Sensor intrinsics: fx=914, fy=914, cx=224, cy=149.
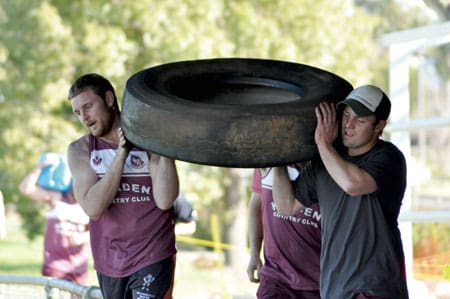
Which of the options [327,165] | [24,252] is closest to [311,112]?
[327,165]

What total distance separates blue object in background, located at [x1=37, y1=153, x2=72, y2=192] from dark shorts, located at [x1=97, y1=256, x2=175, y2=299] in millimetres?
3496

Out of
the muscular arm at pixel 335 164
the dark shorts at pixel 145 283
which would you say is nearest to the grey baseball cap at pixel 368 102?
the muscular arm at pixel 335 164

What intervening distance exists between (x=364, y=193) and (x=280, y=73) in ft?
2.82

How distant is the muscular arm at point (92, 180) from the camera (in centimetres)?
470

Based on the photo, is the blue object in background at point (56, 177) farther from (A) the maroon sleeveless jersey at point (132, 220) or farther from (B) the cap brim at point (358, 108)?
(B) the cap brim at point (358, 108)

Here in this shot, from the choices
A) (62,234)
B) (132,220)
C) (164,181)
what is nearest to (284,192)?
(164,181)

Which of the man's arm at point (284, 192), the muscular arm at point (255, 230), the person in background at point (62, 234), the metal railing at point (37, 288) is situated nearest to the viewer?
the man's arm at point (284, 192)

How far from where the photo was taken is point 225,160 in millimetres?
3816

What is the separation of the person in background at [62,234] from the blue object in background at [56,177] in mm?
36

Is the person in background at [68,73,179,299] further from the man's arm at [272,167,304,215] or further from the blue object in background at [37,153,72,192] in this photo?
the blue object in background at [37,153,72,192]

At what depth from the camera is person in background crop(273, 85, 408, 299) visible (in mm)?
3830

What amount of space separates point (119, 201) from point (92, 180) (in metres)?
0.19

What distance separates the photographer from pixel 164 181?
4.71 meters

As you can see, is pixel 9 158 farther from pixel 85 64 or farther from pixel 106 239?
pixel 106 239
